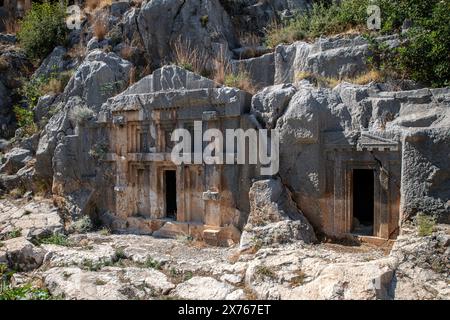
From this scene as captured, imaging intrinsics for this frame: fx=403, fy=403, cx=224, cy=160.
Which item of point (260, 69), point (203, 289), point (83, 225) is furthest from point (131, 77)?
point (203, 289)

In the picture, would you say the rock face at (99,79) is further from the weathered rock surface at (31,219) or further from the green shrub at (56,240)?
the green shrub at (56,240)

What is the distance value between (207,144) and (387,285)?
450cm

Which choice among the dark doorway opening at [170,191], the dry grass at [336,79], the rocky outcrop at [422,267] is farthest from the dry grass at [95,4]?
the rocky outcrop at [422,267]

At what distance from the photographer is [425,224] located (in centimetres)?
620

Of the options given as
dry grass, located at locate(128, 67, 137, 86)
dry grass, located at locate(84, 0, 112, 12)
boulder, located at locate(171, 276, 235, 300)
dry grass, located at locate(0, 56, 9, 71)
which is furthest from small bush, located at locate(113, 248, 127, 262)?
dry grass, located at locate(0, 56, 9, 71)

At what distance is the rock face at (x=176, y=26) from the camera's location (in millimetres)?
12312

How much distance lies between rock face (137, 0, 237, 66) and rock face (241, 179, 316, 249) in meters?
6.08

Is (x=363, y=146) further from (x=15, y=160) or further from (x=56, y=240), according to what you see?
(x=15, y=160)

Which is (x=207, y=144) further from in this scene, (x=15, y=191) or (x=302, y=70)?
(x=15, y=191)

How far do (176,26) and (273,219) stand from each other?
760 cm

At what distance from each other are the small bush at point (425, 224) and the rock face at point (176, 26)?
7.93 meters

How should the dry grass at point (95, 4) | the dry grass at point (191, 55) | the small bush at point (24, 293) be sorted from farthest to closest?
the dry grass at point (95, 4) < the dry grass at point (191, 55) < the small bush at point (24, 293)

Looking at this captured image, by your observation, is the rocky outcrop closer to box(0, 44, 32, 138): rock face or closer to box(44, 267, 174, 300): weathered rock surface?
box(44, 267, 174, 300): weathered rock surface

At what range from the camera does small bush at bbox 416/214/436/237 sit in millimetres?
6141
